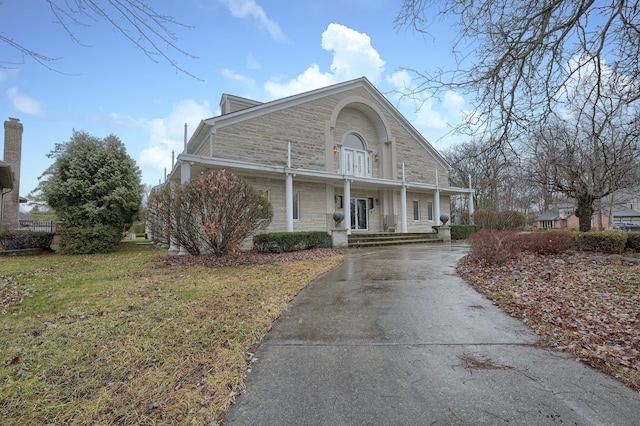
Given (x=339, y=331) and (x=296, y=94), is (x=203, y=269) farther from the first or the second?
(x=296, y=94)

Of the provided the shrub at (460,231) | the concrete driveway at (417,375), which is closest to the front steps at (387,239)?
the shrub at (460,231)

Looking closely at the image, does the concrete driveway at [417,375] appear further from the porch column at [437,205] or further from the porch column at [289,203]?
the porch column at [437,205]

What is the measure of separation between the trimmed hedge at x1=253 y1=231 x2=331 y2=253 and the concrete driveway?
7.21 metres

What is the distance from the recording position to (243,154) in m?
13.9

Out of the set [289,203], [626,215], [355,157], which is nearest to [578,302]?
[289,203]

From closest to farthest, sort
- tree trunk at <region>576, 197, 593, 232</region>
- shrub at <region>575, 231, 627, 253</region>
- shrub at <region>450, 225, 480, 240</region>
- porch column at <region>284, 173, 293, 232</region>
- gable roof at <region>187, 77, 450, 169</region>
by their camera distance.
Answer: shrub at <region>575, 231, 627, 253</region>
tree trunk at <region>576, 197, 593, 232</region>
gable roof at <region>187, 77, 450, 169</region>
porch column at <region>284, 173, 293, 232</region>
shrub at <region>450, 225, 480, 240</region>

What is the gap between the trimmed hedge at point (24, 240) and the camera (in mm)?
13234

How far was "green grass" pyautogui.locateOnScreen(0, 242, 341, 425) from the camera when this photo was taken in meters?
2.17

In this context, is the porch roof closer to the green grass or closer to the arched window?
the arched window

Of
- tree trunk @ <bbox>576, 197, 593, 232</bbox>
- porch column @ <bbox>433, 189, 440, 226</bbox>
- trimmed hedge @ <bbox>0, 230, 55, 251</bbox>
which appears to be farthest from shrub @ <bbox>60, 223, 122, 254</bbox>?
tree trunk @ <bbox>576, 197, 593, 232</bbox>

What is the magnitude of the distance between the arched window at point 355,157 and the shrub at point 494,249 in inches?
399

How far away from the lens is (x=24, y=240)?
13.7 m

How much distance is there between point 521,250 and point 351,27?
8315 millimetres

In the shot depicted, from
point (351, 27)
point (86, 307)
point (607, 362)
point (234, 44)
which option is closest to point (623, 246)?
point (607, 362)
